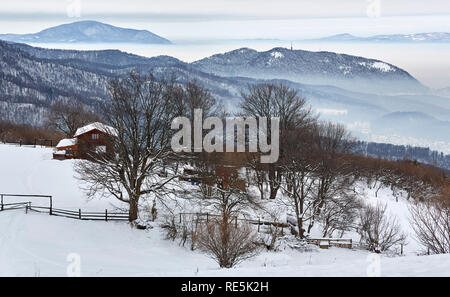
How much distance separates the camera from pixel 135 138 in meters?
23.0

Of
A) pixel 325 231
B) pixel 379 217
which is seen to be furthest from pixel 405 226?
pixel 325 231

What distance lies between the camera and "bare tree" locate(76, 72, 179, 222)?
22.8 meters

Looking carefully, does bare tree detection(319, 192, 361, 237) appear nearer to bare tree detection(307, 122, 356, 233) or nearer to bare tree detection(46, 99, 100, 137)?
bare tree detection(307, 122, 356, 233)

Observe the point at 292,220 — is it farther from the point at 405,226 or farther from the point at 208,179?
the point at 405,226

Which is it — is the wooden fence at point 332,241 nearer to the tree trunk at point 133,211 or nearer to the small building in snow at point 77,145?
the tree trunk at point 133,211

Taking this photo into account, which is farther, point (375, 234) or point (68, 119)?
point (68, 119)

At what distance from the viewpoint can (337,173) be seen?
28.6 m

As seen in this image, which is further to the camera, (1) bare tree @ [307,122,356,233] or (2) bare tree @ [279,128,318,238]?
(1) bare tree @ [307,122,356,233]

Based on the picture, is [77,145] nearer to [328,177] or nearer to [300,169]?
[300,169]

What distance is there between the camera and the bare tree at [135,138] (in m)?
22.8

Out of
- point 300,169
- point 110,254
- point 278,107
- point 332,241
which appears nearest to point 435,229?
point 332,241

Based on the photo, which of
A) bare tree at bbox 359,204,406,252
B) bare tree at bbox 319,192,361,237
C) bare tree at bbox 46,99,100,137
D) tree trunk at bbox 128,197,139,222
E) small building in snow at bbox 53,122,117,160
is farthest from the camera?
bare tree at bbox 46,99,100,137

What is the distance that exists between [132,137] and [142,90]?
11.6ft

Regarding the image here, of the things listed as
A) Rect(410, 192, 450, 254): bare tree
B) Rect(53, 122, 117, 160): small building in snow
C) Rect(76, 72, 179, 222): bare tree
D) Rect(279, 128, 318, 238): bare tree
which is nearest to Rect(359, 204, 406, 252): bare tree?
Rect(279, 128, 318, 238): bare tree
